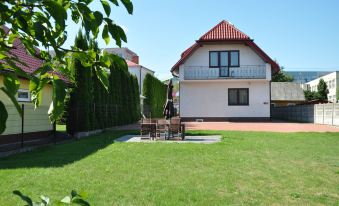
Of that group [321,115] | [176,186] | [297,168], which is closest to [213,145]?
[297,168]

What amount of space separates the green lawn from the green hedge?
3.40 meters

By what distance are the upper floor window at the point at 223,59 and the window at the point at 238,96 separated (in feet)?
6.97

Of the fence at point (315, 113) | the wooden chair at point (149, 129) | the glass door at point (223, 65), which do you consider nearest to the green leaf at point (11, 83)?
the wooden chair at point (149, 129)

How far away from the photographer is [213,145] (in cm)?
1316

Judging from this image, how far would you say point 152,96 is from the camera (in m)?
36.2

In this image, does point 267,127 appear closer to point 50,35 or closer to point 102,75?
point 102,75

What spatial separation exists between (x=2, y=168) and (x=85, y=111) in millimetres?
9000

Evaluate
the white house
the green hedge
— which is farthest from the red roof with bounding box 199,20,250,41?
the green hedge

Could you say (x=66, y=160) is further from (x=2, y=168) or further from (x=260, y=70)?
(x=260, y=70)

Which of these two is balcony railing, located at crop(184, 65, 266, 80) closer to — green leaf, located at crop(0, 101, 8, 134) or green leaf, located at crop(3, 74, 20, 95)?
green leaf, located at crop(3, 74, 20, 95)

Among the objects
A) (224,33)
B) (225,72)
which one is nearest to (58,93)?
(225,72)

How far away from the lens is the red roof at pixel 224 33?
99.8ft

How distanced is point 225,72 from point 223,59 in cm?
109

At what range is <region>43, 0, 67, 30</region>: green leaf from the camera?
1.05m
